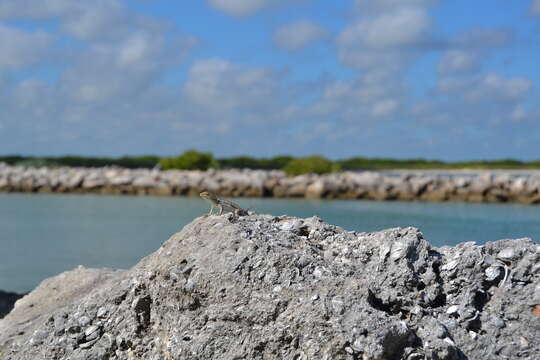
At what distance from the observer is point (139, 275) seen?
16.6 feet

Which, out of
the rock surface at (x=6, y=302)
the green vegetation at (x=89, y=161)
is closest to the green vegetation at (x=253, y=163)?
the green vegetation at (x=89, y=161)

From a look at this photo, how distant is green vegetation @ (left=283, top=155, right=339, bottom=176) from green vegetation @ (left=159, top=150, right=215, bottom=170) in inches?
256

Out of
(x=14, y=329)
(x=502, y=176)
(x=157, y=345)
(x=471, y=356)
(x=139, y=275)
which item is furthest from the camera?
(x=502, y=176)

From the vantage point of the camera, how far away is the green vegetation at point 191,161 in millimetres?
50569

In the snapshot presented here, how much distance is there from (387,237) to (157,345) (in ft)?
5.25

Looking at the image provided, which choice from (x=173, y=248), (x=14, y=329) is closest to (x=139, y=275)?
(x=173, y=248)

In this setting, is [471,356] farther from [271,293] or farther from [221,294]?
[221,294]

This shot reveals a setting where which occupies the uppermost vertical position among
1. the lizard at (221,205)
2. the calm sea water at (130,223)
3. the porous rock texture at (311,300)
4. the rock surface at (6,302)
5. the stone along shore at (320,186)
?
A: the lizard at (221,205)

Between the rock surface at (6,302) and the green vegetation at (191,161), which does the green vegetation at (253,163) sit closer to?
the green vegetation at (191,161)

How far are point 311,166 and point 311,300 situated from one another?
1684 inches

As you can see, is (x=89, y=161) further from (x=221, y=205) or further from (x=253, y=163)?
(x=221, y=205)

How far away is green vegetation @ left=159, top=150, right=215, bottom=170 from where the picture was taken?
50569 mm

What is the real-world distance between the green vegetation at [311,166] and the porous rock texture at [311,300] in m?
41.2

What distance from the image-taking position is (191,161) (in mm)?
50750
